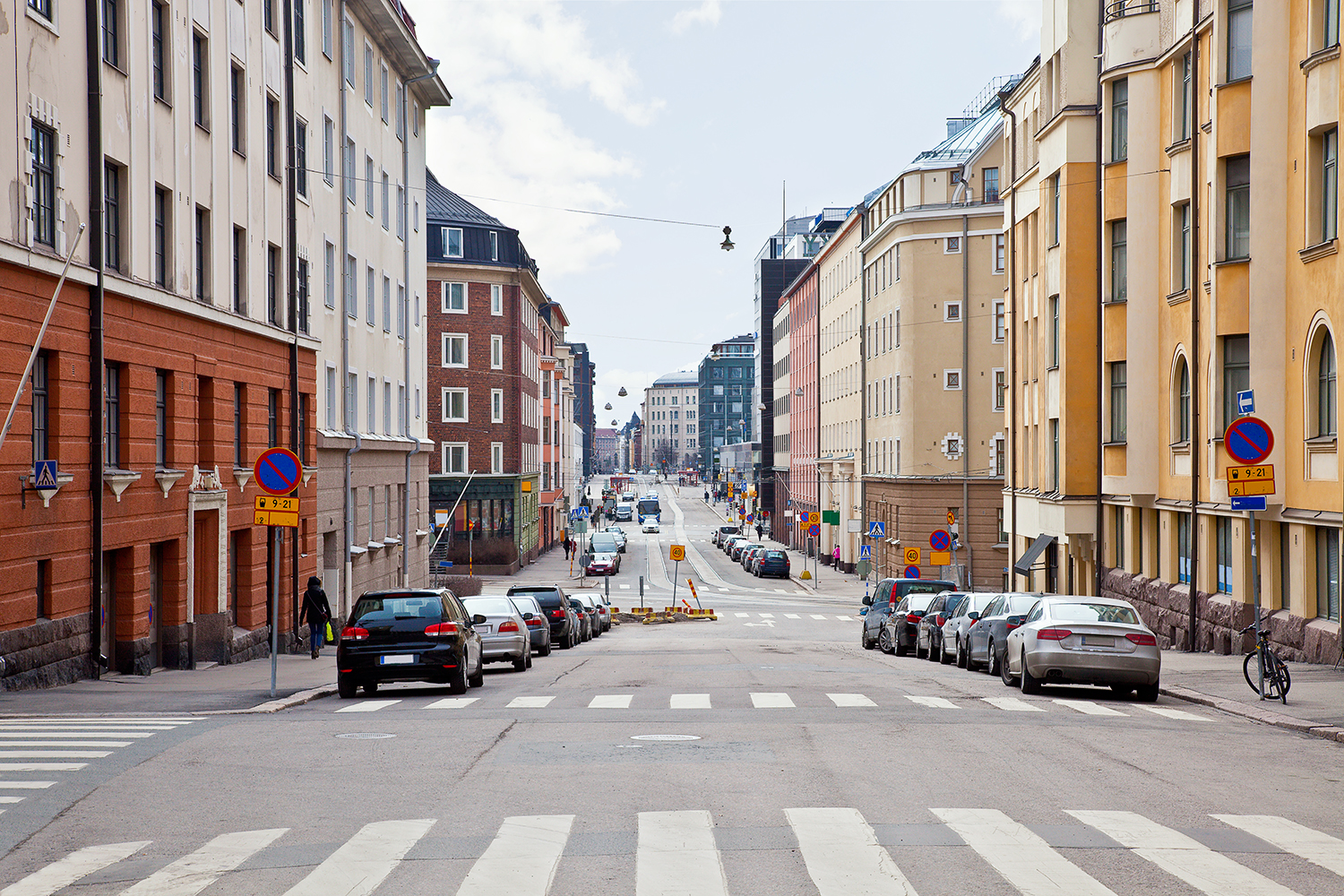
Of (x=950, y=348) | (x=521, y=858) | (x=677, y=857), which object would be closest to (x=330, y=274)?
(x=521, y=858)

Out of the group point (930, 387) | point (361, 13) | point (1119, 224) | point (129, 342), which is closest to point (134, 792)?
point (129, 342)

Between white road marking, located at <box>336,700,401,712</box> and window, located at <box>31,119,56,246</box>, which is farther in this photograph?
window, located at <box>31,119,56,246</box>

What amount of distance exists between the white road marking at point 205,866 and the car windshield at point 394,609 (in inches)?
377

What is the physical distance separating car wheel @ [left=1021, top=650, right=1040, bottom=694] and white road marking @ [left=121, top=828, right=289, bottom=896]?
1198cm

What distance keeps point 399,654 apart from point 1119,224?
74.6ft

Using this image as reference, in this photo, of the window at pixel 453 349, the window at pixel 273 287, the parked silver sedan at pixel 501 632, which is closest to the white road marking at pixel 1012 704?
the parked silver sedan at pixel 501 632

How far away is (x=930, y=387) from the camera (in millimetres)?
64312

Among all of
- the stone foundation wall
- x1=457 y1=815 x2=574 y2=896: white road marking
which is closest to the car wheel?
the stone foundation wall

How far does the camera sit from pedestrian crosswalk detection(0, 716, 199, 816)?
34.2 ft

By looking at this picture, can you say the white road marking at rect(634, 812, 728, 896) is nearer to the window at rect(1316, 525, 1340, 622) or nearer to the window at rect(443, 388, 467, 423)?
the window at rect(1316, 525, 1340, 622)

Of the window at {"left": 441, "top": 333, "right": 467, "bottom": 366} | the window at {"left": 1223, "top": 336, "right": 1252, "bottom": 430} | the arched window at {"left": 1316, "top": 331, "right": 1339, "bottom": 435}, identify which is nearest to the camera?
the arched window at {"left": 1316, "top": 331, "right": 1339, "bottom": 435}

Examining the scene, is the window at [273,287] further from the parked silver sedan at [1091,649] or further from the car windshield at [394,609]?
the parked silver sedan at [1091,649]

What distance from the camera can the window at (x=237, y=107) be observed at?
90.5 ft

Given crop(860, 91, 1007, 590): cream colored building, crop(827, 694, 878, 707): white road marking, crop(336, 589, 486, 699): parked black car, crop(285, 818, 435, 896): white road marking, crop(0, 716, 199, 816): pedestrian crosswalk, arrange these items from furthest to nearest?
crop(860, 91, 1007, 590): cream colored building, crop(336, 589, 486, 699): parked black car, crop(827, 694, 878, 707): white road marking, crop(0, 716, 199, 816): pedestrian crosswalk, crop(285, 818, 435, 896): white road marking
